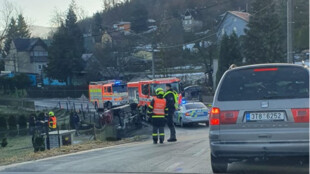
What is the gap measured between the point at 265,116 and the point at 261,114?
66mm

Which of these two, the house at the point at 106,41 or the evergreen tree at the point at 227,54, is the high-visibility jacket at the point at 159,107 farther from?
the house at the point at 106,41

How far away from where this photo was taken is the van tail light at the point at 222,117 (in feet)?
23.3

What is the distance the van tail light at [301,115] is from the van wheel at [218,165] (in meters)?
1.37

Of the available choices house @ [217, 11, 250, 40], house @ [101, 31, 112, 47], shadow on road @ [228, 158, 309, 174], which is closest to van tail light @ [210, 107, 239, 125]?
shadow on road @ [228, 158, 309, 174]

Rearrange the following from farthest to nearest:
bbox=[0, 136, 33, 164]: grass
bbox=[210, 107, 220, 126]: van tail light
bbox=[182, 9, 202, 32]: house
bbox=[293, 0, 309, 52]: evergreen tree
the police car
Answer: bbox=[182, 9, 202, 32]: house < bbox=[293, 0, 309, 52]: evergreen tree < the police car < bbox=[0, 136, 33, 164]: grass < bbox=[210, 107, 220, 126]: van tail light

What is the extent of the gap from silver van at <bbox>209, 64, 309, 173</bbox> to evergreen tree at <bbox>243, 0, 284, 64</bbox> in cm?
4075

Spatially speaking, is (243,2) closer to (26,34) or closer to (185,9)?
(185,9)

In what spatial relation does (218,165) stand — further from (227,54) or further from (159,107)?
(227,54)

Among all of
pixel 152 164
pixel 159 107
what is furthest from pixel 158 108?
pixel 152 164

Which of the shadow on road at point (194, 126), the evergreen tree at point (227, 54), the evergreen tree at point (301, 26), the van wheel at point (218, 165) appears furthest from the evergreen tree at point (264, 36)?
the van wheel at point (218, 165)

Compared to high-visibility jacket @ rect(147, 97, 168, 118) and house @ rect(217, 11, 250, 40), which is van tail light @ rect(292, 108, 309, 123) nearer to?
high-visibility jacket @ rect(147, 97, 168, 118)

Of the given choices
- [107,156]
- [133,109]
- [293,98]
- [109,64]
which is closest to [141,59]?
[109,64]

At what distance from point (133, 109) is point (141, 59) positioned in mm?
41728

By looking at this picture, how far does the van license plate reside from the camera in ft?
22.6
